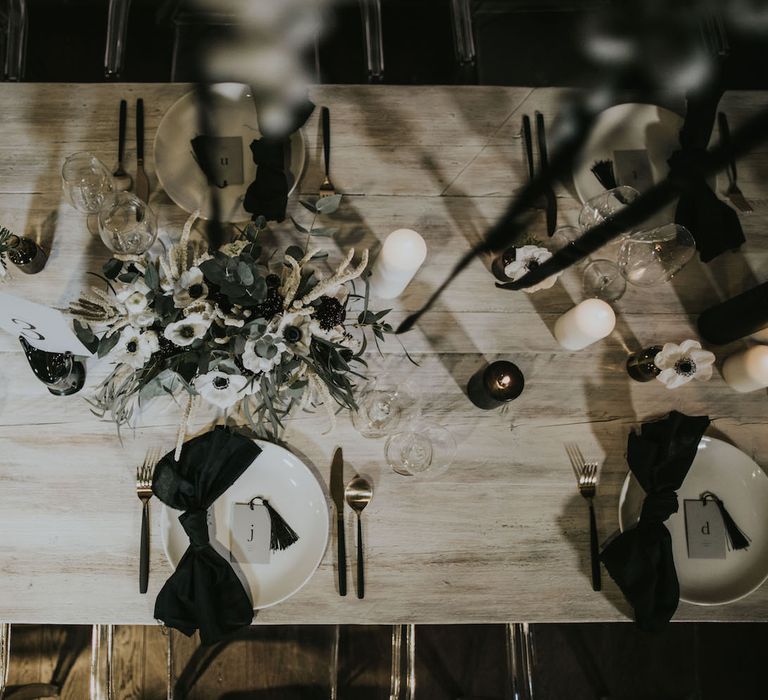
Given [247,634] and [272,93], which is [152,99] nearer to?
[272,93]

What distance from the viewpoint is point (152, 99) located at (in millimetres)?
1591

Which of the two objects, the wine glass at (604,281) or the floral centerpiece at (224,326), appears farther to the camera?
the wine glass at (604,281)

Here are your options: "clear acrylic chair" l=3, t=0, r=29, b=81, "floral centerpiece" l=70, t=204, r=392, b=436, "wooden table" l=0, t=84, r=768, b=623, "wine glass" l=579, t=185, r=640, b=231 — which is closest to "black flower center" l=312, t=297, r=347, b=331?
"floral centerpiece" l=70, t=204, r=392, b=436

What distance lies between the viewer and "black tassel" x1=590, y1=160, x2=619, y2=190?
158 centimetres

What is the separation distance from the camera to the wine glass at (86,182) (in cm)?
142

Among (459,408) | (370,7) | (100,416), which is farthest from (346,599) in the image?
(370,7)

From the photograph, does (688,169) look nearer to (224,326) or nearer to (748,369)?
(748,369)

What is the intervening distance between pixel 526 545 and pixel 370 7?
1637 millimetres

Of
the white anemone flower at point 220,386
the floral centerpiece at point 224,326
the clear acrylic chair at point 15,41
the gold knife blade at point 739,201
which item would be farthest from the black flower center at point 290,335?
the clear acrylic chair at point 15,41

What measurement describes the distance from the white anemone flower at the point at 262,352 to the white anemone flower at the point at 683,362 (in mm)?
938

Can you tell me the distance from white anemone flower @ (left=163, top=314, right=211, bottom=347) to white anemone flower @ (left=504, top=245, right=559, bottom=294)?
76 cm

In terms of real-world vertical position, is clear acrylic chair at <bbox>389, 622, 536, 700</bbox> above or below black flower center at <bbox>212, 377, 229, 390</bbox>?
below

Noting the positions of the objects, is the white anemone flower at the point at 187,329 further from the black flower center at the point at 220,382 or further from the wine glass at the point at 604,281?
the wine glass at the point at 604,281

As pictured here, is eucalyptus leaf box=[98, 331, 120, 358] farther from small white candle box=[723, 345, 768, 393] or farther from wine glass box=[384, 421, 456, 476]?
small white candle box=[723, 345, 768, 393]
